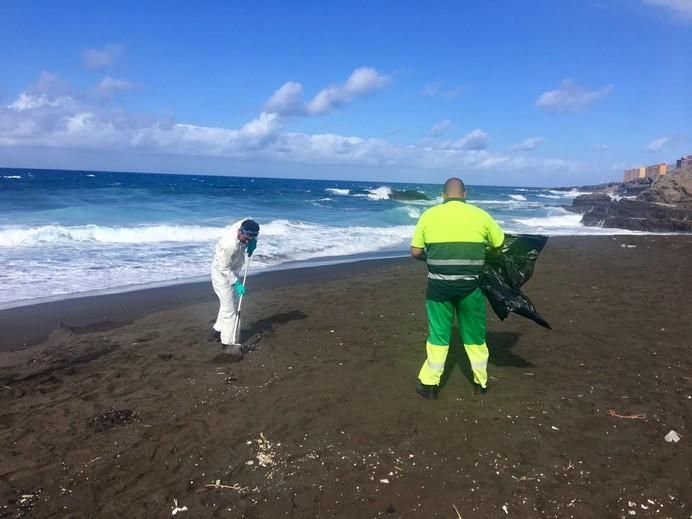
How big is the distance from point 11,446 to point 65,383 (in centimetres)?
130

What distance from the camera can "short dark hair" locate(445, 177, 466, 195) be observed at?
455cm

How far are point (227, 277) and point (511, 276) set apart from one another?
→ 3.31 metres

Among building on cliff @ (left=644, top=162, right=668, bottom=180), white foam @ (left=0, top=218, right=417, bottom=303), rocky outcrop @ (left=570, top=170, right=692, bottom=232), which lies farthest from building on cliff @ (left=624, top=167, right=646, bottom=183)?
white foam @ (left=0, top=218, right=417, bottom=303)

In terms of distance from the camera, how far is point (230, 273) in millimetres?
6227

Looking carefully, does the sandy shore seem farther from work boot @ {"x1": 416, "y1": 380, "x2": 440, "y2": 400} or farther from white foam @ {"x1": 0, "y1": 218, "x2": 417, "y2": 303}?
white foam @ {"x1": 0, "y1": 218, "x2": 417, "y2": 303}

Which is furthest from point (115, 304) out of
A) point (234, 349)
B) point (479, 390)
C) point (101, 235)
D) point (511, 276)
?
point (101, 235)

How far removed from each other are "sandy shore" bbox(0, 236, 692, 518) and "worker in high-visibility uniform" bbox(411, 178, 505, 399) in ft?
1.19

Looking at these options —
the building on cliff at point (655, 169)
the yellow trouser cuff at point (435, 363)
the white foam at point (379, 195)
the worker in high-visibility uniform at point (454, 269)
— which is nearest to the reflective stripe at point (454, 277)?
the worker in high-visibility uniform at point (454, 269)

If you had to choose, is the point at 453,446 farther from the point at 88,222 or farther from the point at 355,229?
the point at 88,222

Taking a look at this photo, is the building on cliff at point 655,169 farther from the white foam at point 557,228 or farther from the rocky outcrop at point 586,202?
the white foam at point 557,228

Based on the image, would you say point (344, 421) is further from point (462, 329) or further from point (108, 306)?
point (108, 306)

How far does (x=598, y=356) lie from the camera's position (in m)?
5.69

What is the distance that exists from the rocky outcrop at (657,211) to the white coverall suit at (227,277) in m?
23.0

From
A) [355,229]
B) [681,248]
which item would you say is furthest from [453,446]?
[355,229]
